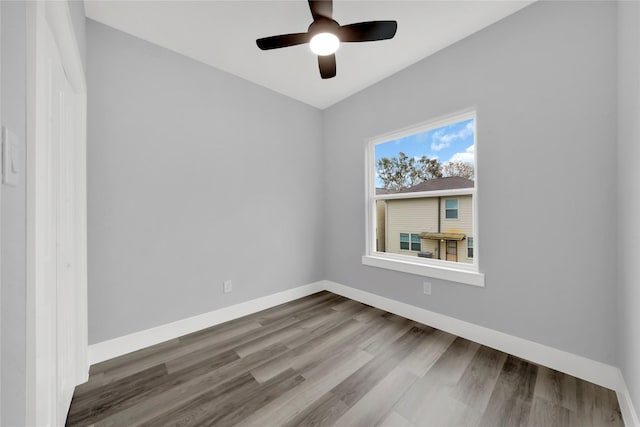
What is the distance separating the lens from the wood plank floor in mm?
1461

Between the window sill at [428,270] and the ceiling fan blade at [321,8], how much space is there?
234 cm

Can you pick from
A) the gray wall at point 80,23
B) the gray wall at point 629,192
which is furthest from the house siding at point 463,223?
the gray wall at point 80,23

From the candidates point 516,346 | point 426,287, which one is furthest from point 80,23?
point 516,346

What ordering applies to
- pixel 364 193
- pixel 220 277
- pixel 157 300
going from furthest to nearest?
pixel 364 193 < pixel 220 277 < pixel 157 300

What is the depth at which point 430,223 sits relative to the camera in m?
2.72

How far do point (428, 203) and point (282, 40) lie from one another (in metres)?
2.10

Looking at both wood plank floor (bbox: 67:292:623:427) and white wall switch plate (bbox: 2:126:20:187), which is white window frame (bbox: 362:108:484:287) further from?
white wall switch plate (bbox: 2:126:20:187)

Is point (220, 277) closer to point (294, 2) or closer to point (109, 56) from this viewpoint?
point (109, 56)

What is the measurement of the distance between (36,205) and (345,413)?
69.5 inches

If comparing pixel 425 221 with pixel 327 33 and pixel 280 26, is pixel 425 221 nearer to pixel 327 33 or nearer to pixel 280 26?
pixel 327 33

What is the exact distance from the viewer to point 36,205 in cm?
76

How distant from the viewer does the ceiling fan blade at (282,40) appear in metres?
1.78

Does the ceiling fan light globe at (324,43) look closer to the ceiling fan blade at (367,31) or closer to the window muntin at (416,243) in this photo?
the ceiling fan blade at (367,31)

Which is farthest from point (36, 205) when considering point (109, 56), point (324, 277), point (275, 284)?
point (324, 277)
